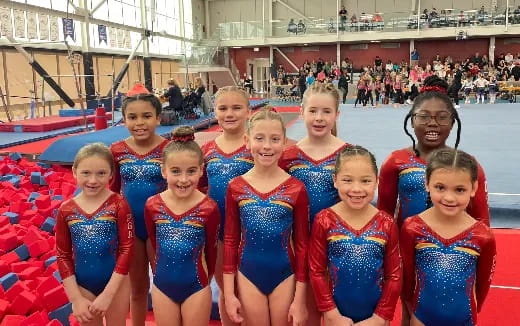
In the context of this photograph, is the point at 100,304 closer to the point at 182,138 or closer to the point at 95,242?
the point at 95,242

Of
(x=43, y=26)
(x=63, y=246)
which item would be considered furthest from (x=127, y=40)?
(x=63, y=246)

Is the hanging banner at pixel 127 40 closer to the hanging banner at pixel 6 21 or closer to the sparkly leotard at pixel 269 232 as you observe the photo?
the hanging banner at pixel 6 21

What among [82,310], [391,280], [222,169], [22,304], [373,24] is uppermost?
[373,24]

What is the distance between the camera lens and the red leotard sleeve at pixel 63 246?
2188 millimetres

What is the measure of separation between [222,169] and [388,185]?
2.89ft

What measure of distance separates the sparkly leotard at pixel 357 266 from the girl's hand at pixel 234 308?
403mm

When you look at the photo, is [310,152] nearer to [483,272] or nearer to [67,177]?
[483,272]

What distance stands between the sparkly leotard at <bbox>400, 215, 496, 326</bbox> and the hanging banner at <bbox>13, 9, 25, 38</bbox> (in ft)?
54.8

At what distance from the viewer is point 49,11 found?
51.0ft

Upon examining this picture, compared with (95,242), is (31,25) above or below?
above

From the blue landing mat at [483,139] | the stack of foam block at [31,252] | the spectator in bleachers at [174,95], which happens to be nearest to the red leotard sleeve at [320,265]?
the stack of foam block at [31,252]

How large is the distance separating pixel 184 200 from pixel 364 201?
86cm

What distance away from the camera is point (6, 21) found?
573 inches

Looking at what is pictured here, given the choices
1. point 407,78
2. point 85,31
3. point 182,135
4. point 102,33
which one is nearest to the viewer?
point 182,135
